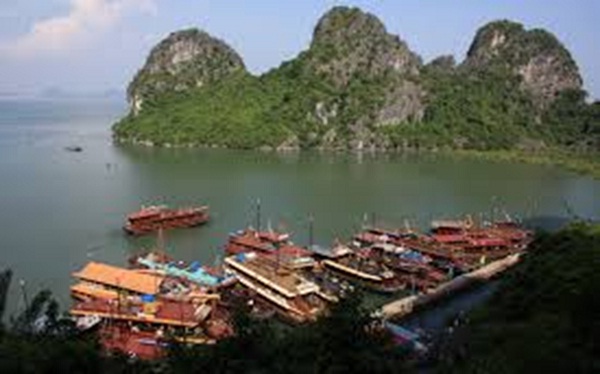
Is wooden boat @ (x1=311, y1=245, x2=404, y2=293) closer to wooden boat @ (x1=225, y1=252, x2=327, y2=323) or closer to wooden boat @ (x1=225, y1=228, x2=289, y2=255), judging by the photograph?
wooden boat @ (x1=225, y1=228, x2=289, y2=255)

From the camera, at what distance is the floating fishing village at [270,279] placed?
2377 centimetres

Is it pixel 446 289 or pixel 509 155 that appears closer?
pixel 446 289

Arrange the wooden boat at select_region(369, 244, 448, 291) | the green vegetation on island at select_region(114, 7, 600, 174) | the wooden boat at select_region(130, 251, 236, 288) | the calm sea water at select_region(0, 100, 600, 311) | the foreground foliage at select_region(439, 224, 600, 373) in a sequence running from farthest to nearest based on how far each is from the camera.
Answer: the green vegetation on island at select_region(114, 7, 600, 174) < the calm sea water at select_region(0, 100, 600, 311) < the wooden boat at select_region(369, 244, 448, 291) < the wooden boat at select_region(130, 251, 236, 288) < the foreground foliage at select_region(439, 224, 600, 373)

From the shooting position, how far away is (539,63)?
333 ft

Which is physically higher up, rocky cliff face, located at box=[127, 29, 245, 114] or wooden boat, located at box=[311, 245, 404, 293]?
rocky cliff face, located at box=[127, 29, 245, 114]

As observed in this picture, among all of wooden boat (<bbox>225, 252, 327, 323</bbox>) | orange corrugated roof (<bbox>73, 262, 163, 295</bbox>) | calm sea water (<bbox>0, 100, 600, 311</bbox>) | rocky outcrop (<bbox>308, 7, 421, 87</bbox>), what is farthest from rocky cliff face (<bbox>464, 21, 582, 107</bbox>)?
orange corrugated roof (<bbox>73, 262, 163, 295</bbox>)

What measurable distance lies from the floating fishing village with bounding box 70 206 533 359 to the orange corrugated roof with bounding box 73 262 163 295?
0.11 feet

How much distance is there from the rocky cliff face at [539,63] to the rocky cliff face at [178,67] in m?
35.5

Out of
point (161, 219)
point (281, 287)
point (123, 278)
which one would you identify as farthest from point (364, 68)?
point (123, 278)

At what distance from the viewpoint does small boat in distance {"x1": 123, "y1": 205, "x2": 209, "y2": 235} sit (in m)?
38.0

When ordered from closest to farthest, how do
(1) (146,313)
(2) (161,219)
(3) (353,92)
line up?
(1) (146,313), (2) (161,219), (3) (353,92)

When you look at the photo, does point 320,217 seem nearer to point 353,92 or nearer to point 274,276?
point 274,276

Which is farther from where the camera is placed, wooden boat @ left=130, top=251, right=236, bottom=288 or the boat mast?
the boat mast

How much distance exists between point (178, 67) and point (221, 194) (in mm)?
57782
